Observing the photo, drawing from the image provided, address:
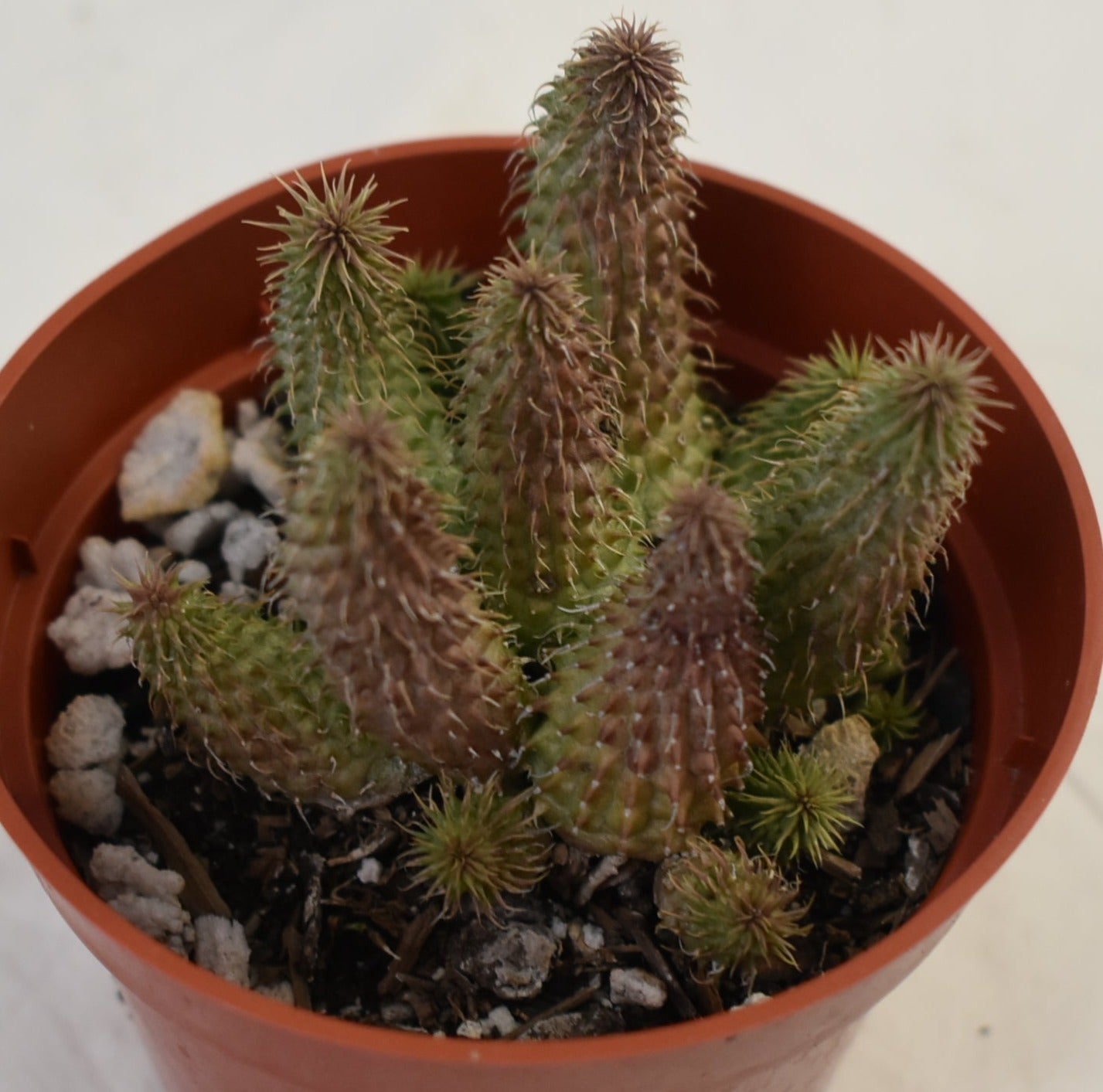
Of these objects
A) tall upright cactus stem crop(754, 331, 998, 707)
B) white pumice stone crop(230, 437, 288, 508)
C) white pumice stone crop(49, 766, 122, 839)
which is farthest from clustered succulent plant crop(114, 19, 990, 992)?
white pumice stone crop(230, 437, 288, 508)

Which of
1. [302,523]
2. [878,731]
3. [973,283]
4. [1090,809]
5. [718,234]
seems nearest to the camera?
[302,523]

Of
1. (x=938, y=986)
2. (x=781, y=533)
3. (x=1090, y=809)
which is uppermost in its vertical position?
(x=781, y=533)

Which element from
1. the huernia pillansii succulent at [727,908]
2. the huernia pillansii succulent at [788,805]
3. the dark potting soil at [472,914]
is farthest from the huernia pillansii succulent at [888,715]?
the huernia pillansii succulent at [727,908]

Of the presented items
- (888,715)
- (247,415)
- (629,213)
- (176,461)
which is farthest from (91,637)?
(888,715)

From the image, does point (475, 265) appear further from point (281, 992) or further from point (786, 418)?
point (281, 992)

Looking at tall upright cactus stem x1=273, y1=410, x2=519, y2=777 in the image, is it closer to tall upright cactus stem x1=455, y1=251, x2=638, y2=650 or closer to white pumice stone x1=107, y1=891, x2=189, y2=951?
tall upright cactus stem x1=455, y1=251, x2=638, y2=650

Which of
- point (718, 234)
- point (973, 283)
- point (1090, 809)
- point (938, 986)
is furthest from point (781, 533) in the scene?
point (973, 283)

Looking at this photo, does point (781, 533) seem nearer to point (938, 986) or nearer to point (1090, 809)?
point (938, 986)

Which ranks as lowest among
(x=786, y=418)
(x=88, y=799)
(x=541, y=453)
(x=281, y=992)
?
(x=281, y=992)
